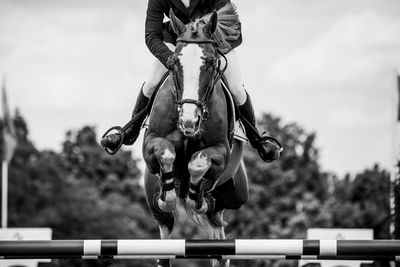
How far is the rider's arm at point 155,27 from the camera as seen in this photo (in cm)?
770

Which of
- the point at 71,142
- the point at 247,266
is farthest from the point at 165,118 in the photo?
the point at 71,142

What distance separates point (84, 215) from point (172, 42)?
4499cm

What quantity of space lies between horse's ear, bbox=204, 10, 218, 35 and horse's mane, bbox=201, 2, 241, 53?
470mm

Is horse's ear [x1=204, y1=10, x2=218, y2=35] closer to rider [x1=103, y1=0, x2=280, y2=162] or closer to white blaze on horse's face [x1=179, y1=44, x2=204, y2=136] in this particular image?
white blaze on horse's face [x1=179, y1=44, x2=204, y2=136]

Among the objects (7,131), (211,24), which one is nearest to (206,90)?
(211,24)

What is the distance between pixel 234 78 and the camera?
8.14 meters

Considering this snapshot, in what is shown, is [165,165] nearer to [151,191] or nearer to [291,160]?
[151,191]

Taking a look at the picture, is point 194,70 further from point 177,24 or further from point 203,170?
point 203,170

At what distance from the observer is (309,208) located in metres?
50.5

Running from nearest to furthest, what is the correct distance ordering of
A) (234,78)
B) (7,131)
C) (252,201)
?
(234,78)
(7,131)
(252,201)

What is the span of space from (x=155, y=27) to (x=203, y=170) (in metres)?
1.57

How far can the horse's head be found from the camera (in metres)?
6.77

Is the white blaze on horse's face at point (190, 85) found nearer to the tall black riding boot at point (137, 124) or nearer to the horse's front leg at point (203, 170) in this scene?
the horse's front leg at point (203, 170)

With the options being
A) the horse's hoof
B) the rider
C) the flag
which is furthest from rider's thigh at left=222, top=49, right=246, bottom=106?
the flag
